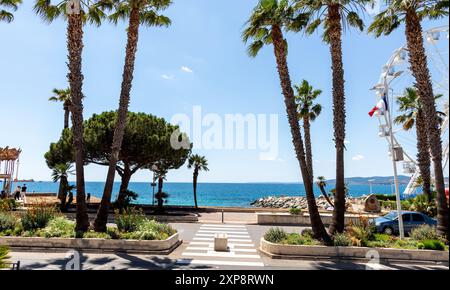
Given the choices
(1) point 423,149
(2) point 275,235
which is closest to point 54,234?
(2) point 275,235

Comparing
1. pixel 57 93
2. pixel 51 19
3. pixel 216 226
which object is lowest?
pixel 216 226

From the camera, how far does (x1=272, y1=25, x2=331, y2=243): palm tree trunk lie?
13.2 metres

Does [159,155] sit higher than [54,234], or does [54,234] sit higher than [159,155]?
[159,155]

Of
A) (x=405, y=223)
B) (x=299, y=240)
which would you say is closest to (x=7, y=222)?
(x=299, y=240)

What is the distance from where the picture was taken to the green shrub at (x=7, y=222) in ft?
45.1

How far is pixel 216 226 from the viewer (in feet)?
69.3

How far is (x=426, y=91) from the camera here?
1470 cm

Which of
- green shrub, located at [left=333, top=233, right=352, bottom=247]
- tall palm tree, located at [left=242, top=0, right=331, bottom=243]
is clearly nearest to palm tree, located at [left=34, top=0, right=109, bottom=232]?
tall palm tree, located at [left=242, top=0, right=331, bottom=243]

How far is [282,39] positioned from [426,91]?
7.26 m

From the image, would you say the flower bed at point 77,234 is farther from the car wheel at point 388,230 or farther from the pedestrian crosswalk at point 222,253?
the car wheel at point 388,230
